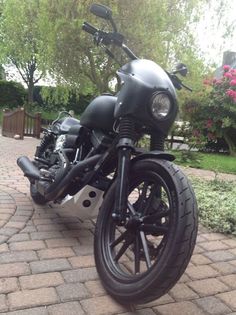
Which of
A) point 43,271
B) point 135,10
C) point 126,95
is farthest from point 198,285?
point 135,10

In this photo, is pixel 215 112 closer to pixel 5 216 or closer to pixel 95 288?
pixel 5 216

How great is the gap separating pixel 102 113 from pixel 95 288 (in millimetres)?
1234

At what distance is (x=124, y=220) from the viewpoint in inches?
91.6

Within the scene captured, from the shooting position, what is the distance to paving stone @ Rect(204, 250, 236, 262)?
3005 millimetres

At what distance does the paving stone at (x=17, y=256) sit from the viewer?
2.69 m

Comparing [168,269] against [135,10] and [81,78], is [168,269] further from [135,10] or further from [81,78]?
[81,78]

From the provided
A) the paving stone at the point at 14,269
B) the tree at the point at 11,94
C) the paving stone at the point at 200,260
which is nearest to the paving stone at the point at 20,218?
the paving stone at the point at 14,269

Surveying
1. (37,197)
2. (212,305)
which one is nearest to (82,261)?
(212,305)

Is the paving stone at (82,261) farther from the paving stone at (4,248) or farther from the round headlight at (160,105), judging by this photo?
the round headlight at (160,105)

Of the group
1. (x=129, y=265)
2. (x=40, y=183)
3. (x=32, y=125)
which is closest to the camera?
(x=129, y=265)

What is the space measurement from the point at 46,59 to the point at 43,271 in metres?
9.89

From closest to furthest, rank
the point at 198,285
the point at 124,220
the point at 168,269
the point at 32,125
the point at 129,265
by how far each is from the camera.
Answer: the point at 168,269 < the point at 124,220 < the point at 198,285 < the point at 129,265 < the point at 32,125

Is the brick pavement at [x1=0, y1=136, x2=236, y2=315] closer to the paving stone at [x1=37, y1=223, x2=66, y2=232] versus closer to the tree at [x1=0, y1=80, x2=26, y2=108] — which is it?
the paving stone at [x1=37, y1=223, x2=66, y2=232]

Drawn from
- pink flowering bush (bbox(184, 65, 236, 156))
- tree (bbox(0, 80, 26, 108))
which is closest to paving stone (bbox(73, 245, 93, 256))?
pink flowering bush (bbox(184, 65, 236, 156))
